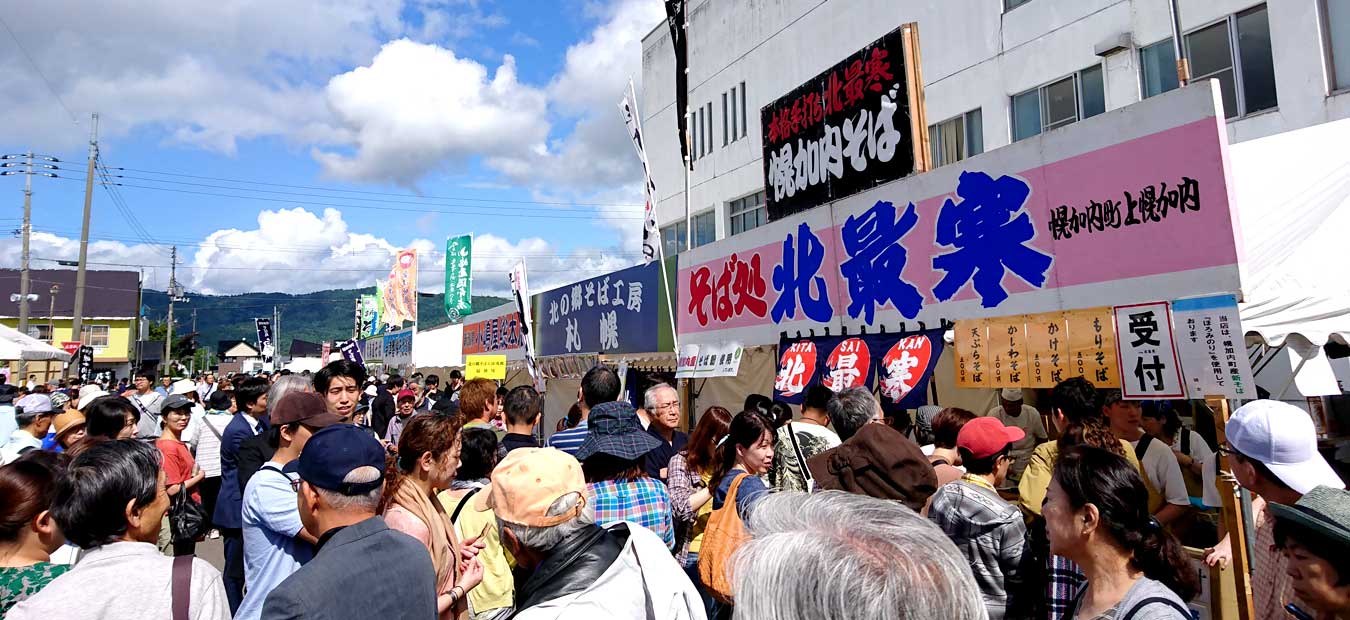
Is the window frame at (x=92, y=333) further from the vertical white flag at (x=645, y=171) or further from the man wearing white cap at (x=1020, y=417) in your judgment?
the man wearing white cap at (x=1020, y=417)

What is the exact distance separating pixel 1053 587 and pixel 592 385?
330cm

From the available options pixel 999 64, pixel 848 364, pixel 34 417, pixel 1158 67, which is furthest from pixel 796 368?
pixel 999 64

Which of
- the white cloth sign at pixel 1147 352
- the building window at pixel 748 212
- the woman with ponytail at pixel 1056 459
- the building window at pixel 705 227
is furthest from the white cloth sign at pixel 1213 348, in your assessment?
the building window at pixel 705 227

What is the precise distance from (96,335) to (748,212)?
55.5 meters

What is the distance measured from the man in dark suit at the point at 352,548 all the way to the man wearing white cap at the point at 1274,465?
2.94 meters

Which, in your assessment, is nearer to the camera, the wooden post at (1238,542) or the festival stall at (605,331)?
the wooden post at (1238,542)

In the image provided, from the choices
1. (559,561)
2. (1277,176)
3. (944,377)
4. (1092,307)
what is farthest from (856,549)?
(944,377)

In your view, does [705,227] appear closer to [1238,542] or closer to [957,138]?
[957,138]

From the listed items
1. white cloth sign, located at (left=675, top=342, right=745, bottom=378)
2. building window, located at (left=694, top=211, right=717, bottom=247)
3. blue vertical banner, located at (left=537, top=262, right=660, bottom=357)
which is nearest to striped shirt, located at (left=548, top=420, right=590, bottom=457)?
white cloth sign, located at (left=675, top=342, right=745, bottom=378)

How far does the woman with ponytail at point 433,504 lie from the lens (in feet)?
8.82

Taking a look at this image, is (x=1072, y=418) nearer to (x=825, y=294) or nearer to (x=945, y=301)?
(x=945, y=301)

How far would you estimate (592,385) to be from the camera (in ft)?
17.2

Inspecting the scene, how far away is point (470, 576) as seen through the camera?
294 cm

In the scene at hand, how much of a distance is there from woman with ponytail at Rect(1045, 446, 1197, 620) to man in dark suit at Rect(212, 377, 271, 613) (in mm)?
4084
